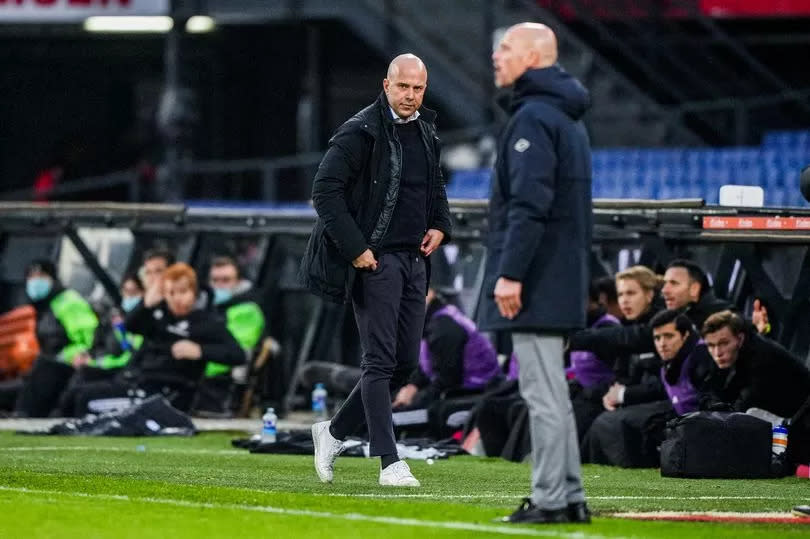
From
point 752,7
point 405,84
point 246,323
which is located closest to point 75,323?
point 246,323

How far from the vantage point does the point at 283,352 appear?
687 inches

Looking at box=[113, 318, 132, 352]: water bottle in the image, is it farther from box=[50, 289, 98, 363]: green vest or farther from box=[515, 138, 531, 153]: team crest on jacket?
box=[515, 138, 531, 153]: team crest on jacket

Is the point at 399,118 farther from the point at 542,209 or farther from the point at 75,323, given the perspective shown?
the point at 75,323

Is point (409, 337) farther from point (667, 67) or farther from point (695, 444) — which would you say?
point (667, 67)

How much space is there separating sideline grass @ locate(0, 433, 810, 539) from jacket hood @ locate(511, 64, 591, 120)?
1599 millimetres

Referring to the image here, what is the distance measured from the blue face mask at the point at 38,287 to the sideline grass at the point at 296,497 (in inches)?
213

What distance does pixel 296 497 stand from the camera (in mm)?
8852

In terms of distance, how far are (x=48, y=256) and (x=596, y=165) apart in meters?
6.12

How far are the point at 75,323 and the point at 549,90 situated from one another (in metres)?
10.4

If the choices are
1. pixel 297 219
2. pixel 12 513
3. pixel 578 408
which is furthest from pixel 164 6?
pixel 12 513

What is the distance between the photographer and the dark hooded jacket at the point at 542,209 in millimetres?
7672

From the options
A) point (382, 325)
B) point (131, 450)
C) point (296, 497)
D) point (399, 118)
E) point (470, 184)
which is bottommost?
point (131, 450)

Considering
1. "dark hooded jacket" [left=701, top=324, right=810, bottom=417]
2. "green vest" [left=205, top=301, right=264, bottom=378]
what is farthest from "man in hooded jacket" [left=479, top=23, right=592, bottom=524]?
"green vest" [left=205, top=301, right=264, bottom=378]

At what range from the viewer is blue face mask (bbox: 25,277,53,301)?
17.9m
